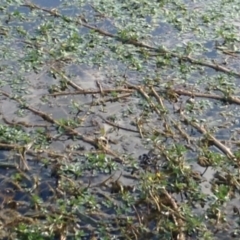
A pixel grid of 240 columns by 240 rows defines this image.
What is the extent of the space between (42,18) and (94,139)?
2.47 meters

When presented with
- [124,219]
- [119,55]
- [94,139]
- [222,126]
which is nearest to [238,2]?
[119,55]

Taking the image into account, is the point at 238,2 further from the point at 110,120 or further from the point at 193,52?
the point at 110,120

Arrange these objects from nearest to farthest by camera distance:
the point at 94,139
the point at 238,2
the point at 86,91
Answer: the point at 94,139 < the point at 86,91 < the point at 238,2

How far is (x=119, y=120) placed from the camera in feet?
16.9

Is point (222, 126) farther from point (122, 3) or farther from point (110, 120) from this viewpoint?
point (122, 3)

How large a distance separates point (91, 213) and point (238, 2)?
167 inches

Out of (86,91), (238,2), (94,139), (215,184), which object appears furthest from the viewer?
(238,2)

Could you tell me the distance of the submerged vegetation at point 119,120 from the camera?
13.4 ft

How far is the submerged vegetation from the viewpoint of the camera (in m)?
4.10

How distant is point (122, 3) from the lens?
7277 millimetres

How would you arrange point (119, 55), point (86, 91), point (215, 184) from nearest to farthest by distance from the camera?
point (215, 184) < point (86, 91) < point (119, 55)

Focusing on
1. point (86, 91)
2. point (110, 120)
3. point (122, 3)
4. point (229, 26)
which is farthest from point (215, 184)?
point (122, 3)

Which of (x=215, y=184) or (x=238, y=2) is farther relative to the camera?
(x=238, y=2)

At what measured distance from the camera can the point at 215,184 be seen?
445 cm
